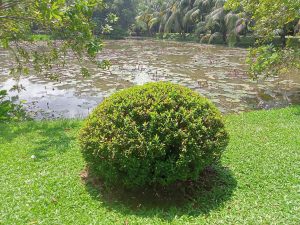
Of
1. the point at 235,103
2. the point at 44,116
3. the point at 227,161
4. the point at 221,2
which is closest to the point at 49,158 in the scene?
the point at 227,161

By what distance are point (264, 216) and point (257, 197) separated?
0.46 meters

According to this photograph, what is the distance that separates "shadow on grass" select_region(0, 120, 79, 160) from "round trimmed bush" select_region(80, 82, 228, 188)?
1897 millimetres

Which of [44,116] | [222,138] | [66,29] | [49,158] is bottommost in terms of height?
[44,116]

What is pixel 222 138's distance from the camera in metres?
4.86

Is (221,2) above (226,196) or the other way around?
above

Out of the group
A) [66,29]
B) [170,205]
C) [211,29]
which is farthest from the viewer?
[211,29]

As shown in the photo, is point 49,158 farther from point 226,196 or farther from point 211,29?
point 211,29

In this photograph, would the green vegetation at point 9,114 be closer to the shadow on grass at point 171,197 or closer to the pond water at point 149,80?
the pond water at point 149,80

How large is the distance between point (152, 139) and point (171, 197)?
93 centimetres

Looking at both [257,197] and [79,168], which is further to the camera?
[79,168]

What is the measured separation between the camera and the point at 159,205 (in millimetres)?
4645

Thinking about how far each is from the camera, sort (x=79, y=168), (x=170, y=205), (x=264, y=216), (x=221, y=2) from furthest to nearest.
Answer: (x=221, y=2), (x=79, y=168), (x=170, y=205), (x=264, y=216)

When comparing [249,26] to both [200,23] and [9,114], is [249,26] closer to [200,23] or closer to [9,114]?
[9,114]

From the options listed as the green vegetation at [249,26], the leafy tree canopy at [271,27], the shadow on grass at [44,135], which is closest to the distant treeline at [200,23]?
the green vegetation at [249,26]
